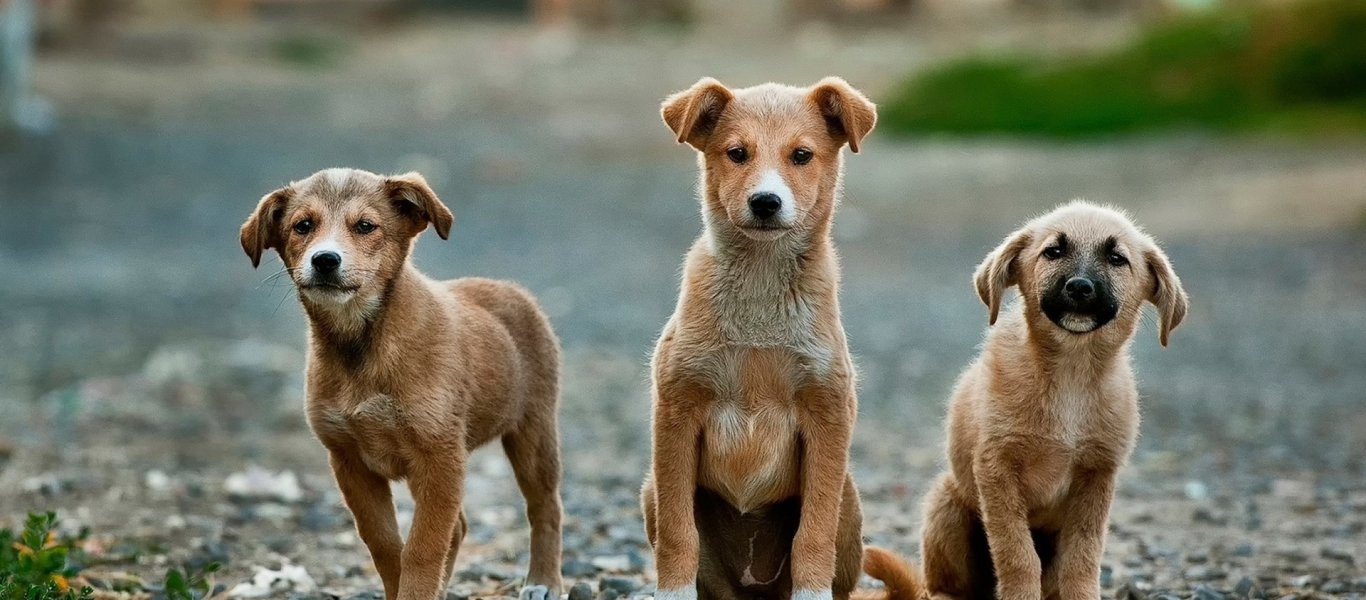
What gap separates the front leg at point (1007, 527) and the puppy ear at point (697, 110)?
1.44 metres

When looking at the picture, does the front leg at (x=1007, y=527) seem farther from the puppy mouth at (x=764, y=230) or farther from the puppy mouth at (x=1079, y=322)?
the puppy mouth at (x=764, y=230)

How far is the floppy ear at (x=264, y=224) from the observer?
5848 mm

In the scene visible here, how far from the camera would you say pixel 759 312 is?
571cm

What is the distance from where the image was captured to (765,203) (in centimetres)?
550

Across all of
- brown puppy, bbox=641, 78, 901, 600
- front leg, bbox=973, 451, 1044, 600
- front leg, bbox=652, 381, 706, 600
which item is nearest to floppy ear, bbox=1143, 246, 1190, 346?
front leg, bbox=973, 451, 1044, 600

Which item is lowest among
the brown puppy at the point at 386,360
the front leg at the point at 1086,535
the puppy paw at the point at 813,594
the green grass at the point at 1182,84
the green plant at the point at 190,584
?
the green plant at the point at 190,584

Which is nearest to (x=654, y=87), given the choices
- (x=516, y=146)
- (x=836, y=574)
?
(x=516, y=146)

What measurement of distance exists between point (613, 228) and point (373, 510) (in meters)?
15.0

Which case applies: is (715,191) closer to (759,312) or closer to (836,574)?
(759,312)

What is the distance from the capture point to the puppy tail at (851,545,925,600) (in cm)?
639

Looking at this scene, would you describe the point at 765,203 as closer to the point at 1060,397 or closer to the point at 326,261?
the point at 1060,397

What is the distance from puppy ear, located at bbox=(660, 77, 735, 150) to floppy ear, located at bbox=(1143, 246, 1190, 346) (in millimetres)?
1523

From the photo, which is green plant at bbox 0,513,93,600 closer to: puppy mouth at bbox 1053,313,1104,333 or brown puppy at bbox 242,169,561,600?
brown puppy at bbox 242,169,561,600

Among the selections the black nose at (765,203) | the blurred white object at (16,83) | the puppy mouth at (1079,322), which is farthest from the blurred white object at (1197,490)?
the blurred white object at (16,83)
